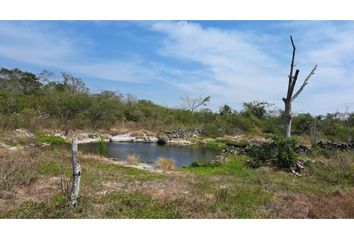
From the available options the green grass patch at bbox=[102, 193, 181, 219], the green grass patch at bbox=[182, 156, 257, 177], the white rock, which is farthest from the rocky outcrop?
the green grass patch at bbox=[102, 193, 181, 219]

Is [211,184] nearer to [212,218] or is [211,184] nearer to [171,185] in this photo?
[171,185]

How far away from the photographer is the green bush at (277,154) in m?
15.8

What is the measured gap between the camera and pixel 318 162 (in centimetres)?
1617

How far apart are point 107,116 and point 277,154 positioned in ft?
94.1

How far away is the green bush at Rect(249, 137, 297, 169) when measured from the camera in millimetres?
15766

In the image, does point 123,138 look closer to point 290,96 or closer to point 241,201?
point 290,96

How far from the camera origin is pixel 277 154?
16172mm

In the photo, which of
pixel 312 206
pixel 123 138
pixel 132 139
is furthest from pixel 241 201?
pixel 123 138

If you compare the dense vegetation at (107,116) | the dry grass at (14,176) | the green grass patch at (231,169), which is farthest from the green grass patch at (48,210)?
the dense vegetation at (107,116)

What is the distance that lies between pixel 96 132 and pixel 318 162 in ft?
82.0

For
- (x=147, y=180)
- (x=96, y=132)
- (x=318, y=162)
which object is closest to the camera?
(x=147, y=180)

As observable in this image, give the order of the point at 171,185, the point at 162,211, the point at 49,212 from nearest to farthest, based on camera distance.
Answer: the point at 49,212, the point at 162,211, the point at 171,185

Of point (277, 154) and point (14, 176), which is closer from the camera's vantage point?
point (14, 176)

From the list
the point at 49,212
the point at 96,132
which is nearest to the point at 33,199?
the point at 49,212
